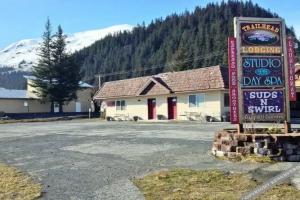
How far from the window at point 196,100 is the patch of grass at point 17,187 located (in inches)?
1108

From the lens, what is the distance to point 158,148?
1510 centimetres

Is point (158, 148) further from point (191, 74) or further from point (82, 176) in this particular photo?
point (191, 74)

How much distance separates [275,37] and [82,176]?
6.77m

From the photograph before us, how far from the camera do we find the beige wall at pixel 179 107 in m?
36.8

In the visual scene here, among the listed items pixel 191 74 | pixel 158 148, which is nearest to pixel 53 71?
pixel 191 74

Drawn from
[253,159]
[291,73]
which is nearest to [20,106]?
[291,73]

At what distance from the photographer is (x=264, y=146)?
1158 centimetres

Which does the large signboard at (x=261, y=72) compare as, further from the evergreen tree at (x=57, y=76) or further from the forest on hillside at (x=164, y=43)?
the forest on hillside at (x=164, y=43)

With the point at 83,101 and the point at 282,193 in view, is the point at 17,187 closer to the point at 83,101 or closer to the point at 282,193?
the point at 282,193

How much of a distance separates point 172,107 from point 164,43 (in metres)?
96.7

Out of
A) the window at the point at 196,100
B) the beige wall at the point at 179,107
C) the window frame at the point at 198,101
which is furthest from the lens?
the window at the point at 196,100

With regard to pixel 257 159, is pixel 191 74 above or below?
above

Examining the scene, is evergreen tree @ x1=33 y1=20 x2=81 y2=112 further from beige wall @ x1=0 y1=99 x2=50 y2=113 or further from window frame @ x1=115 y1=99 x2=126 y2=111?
window frame @ x1=115 y1=99 x2=126 y2=111

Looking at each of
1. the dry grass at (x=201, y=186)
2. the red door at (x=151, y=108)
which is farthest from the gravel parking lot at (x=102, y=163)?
the red door at (x=151, y=108)
